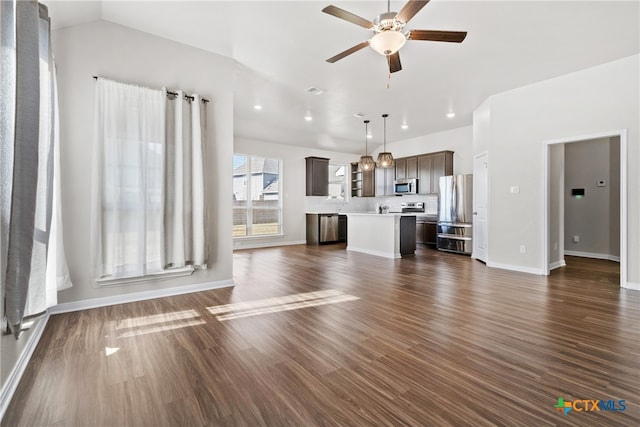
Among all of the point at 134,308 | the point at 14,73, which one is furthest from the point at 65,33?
the point at 134,308

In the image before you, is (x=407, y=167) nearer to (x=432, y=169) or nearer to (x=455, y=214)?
(x=432, y=169)

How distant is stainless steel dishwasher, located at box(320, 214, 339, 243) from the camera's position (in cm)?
835

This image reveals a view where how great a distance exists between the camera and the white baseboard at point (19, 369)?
5.10 feet

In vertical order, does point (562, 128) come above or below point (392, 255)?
above

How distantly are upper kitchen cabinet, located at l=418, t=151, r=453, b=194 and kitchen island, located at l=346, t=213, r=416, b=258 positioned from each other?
159 cm

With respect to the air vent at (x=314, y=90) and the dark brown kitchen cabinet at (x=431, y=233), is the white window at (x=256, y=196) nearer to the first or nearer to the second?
the air vent at (x=314, y=90)

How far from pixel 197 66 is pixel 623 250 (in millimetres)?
6084

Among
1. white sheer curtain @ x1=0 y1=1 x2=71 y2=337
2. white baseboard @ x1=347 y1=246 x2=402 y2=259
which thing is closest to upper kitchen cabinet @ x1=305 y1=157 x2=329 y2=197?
white baseboard @ x1=347 y1=246 x2=402 y2=259

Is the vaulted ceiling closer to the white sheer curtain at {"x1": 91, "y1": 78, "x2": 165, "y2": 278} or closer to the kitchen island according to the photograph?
the white sheer curtain at {"x1": 91, "y1": 78, "x2": 165, "y2": 278}

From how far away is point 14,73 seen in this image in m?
1.53

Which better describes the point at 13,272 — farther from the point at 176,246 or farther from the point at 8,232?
the point at 176,246

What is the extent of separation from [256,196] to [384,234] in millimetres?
3678

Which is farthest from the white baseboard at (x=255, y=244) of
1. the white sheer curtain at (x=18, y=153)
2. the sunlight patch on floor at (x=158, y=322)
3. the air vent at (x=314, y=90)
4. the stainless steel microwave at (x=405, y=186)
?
the white sheer curtain at (x=18, y=153)

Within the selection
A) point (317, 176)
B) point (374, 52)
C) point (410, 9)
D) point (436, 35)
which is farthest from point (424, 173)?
point (410, 9)
